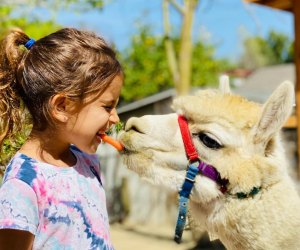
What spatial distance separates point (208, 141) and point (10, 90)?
808 mm

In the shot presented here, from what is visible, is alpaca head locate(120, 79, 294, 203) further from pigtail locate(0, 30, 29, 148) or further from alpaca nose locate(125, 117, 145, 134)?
pigtail locate(0, 30, 29, 148)

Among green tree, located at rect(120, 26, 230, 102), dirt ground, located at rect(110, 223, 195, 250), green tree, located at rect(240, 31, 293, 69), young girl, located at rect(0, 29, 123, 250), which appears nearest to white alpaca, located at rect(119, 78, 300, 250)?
young girl, located at rect(0, 29, 123, 250)

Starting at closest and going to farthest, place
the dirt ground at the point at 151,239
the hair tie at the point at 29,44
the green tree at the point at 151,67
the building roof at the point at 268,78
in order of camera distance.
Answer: the hair tie at the point at 29,44 < the dirt ground at the point at 151,239 < the green tree at the point at 151,67 < the building roof at the point at 268,78

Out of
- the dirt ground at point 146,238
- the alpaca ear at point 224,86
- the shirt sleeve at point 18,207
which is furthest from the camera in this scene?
the dirt ground at point 146,238

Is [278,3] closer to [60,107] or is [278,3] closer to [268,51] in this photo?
[60,107]

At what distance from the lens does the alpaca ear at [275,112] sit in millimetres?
1968

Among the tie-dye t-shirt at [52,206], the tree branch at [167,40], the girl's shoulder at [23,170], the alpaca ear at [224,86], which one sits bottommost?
the tree branch at [167,40]

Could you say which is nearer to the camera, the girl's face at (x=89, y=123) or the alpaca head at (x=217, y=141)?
the girl's face at (x=89, y=123)

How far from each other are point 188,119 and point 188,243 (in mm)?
5374

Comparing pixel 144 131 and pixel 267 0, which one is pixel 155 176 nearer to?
pixel 144 131

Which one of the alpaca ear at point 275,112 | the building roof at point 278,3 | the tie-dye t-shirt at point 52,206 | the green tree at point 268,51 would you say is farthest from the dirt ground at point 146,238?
the green tree at point 268,51

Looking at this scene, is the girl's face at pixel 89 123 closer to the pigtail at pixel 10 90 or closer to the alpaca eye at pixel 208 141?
the pigtail at pixel 10 90

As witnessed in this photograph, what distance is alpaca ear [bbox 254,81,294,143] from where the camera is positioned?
1.97 metres

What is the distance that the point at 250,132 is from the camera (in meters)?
2.07
